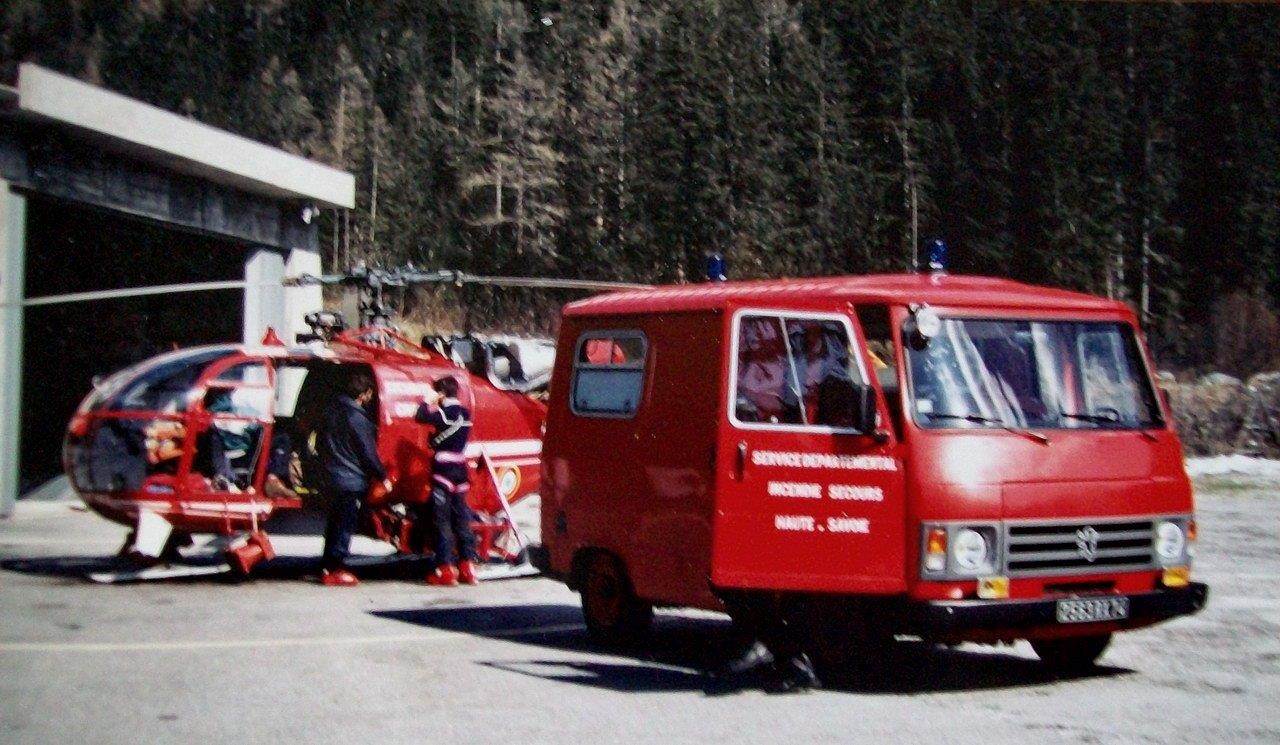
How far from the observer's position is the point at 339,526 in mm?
13859

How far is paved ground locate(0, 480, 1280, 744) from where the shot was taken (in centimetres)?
762

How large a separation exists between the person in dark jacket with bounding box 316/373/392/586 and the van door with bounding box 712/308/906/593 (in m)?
5.65

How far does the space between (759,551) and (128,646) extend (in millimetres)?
4356

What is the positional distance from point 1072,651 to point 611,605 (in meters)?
2.96

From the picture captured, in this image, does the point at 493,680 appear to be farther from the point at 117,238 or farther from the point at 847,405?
the point at 117,238

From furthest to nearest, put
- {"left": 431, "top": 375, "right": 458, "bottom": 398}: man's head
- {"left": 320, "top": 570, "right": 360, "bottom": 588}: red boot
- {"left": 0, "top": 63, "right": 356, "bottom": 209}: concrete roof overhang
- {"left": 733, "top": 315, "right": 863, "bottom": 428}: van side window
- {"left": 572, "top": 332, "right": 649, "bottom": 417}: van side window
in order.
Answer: {"left": 0, "top": 63, "right": 356, "bottom": 209}: concrete roof overhang
{"left": 320, "top": 570, "right": 360, "bottom": 588}: red boot
{"left": 431, "top": 375, "right": 458, "bottom": 398}: man's head
{"left": 572, "top": 332, "right": 649, "bottom": 417}: van side window
{"left": 733, "top": 315, "right": 863, "bottom": 428}: van side window

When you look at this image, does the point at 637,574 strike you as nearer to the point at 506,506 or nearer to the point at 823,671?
the point at 823,671

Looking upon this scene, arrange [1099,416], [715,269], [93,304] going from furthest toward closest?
[93,304] < [715,269] < [1099,416]

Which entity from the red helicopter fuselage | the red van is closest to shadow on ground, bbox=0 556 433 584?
the red helicopter fuselage

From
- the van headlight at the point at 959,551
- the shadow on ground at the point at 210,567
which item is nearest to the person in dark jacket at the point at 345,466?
the shadow on ground at the point at 210,567

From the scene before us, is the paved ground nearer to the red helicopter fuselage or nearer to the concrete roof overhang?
the red helicopter fuselage

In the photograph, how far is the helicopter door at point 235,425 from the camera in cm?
1389

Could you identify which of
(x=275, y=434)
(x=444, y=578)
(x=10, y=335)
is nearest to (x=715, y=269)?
(x=444, y=578)

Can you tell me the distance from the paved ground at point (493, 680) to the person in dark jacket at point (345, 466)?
619 millimetres
